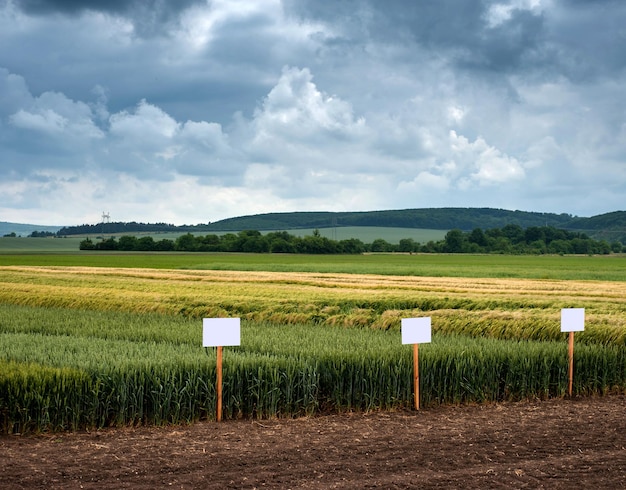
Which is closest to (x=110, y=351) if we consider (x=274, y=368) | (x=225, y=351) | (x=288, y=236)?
(x=225, y=351)

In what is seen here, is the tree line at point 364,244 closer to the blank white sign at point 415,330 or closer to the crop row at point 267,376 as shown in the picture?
the crop row at point 267,376

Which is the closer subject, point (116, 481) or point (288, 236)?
point (116, 481)

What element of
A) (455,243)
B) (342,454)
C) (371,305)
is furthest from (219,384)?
(455,243)

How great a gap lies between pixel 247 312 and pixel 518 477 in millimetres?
19282

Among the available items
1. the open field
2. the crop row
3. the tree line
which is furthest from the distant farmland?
the crop row

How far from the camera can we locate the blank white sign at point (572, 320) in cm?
1612

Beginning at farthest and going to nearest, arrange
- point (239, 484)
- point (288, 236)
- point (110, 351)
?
point (288, 236) → point (110, 351) → point (239, 484)

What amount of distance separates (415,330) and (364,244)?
13890 centimetres

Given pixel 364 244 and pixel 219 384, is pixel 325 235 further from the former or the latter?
pixel 219 384

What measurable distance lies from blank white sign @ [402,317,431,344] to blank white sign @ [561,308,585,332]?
3311 millimetres

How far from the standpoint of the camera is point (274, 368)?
14094mm

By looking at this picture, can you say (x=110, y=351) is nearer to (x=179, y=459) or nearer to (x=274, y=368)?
(x=274, y=368)

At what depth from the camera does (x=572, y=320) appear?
16.3m

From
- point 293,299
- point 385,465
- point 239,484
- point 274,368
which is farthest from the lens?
point 293,299
